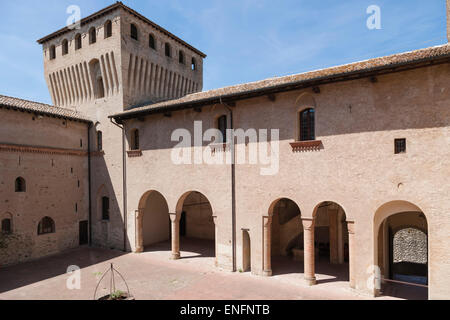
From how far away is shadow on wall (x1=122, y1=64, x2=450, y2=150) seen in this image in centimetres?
968

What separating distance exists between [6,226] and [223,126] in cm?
1227

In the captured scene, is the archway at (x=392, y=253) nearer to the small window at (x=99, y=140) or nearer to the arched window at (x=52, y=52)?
the small window at (x=99, y=140)

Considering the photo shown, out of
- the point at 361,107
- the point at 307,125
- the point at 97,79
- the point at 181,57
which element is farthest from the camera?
the point at 181,57

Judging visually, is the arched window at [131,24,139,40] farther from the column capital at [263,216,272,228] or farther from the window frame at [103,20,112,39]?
the column capital at [263,216,272,228]

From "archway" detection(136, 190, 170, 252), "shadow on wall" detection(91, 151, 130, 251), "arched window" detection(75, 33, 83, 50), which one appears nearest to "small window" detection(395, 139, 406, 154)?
"archway" detection(136, 190, 170, 252)

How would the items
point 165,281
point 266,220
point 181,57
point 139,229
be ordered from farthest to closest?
point 181,57
point 139,229
point 266,220
point 165,281

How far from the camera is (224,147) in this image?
13.9 meters

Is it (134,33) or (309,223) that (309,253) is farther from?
(134,33)

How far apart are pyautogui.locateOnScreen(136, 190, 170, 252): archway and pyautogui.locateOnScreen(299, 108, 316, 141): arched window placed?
9.65 metres

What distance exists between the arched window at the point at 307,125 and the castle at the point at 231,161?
59mm

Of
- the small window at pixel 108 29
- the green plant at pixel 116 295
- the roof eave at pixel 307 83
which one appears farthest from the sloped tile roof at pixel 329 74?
the green plant at pixel 116 295

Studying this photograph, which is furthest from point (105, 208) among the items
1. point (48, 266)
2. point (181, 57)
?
point (181, 57)

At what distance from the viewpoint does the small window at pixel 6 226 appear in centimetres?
1512

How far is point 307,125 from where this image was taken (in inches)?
480
